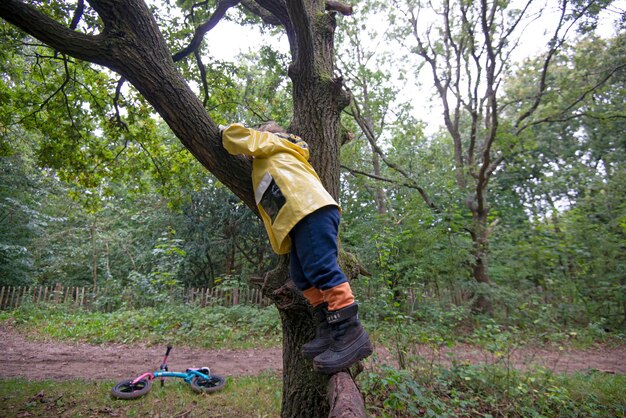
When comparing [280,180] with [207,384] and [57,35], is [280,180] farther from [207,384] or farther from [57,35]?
[207,384]

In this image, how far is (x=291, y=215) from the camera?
6.22 feet

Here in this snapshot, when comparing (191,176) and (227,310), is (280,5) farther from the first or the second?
(227,310)

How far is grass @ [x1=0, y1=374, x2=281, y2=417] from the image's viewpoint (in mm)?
4125

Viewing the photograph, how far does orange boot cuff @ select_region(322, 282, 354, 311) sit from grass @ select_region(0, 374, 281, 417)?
2.96 metres

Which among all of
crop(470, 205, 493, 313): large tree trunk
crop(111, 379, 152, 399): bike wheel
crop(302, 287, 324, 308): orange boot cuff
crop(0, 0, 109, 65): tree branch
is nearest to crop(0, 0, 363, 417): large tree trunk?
crop(0, 0, 109, 65): tree branch

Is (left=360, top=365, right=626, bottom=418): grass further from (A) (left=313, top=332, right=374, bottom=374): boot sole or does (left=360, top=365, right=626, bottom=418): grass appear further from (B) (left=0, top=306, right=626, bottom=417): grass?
(A) (left=313, top=332, right=374, bottom=374): boot sole

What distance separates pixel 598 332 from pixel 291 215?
9907mm

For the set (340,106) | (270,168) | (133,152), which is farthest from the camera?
(133,152)

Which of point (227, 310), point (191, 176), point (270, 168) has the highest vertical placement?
point (191, 176)

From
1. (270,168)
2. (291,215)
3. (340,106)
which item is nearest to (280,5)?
(340,106)

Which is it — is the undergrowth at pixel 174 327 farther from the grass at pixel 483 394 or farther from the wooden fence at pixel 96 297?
the grass at pixel 483 394

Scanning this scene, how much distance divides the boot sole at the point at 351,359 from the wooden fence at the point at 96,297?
354 inches

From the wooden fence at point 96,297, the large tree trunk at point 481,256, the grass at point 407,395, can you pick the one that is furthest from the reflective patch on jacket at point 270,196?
the wooden fence at point 96,297

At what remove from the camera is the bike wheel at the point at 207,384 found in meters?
4.77
